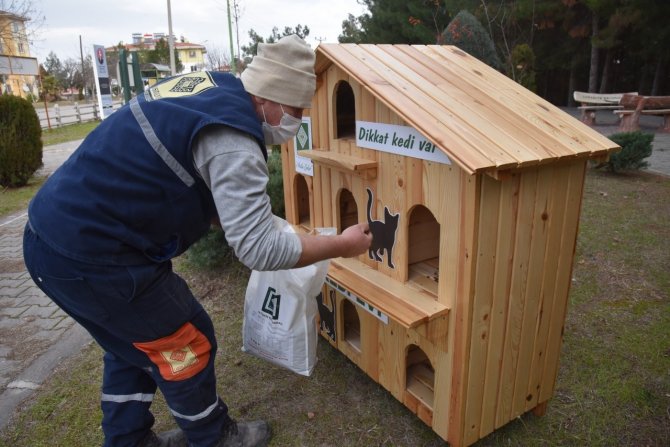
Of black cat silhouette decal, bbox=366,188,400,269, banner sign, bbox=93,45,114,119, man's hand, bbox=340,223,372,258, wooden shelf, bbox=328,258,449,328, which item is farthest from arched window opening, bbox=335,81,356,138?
banner sign, bbox=93,45,114,119

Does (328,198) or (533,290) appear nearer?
(533,290)

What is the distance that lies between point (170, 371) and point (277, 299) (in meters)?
0.65

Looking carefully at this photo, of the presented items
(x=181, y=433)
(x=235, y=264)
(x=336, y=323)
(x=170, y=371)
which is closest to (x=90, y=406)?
(x=181, y=433)

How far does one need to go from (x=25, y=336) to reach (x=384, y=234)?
3003 millimetres

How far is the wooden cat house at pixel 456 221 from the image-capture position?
69.7 inches

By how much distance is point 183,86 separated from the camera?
1.61m

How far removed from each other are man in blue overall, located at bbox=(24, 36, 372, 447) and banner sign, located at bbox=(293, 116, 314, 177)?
1019mm

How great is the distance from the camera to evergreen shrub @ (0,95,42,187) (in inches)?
312

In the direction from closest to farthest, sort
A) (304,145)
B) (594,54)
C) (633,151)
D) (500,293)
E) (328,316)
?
(500,293), (304,145), (328,316), (633,151), (594,54)

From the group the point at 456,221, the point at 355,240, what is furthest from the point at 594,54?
the point at 355,240

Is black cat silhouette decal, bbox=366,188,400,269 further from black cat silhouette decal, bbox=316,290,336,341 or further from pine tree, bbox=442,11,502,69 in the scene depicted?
pine tree, bbox=442,11,502,69

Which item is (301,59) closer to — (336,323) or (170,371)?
(170,371)

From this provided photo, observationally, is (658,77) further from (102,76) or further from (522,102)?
(522,102)

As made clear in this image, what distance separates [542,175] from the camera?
1852mm
